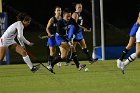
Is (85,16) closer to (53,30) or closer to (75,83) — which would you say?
(53,30)

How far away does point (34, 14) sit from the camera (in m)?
26.0

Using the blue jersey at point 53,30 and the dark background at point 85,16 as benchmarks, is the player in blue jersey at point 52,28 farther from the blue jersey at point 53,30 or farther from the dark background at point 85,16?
the dark background at point 85,16

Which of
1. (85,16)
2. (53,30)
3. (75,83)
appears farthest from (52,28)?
(85,16)

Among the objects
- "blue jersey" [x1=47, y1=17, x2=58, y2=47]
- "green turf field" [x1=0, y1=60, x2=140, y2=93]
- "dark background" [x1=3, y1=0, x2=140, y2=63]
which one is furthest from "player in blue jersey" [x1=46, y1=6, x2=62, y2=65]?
"dark background" [x1=3, y1=0, x2=140, y2=63]

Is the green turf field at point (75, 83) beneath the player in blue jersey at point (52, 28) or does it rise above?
beneath

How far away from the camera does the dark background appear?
24.2 m

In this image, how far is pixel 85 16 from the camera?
→ 82.5 ft

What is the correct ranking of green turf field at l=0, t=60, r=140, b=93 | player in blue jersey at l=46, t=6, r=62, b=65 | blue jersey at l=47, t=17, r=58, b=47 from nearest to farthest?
green turf field at l=0, t=60, r=140, b=93 < player in blue jersey at l=46, t=6, r=62, b=65 < blue jersey at l=47, t=17, r=58, b=47

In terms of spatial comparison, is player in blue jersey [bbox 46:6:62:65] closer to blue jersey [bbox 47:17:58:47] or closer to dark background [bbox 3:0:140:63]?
blue jersey [bbox 47:17:58:47]

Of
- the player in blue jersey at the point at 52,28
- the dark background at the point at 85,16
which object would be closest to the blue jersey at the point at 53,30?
the player in blue jersey at the point at 52,28

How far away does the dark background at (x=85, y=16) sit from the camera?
2422cm

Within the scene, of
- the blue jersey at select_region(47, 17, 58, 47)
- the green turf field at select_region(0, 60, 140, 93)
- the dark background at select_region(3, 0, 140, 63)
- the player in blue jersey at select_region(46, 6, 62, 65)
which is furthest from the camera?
the dark background at select_region(3, 0, 140, 63)

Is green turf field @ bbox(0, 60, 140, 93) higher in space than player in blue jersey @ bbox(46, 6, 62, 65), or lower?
lower

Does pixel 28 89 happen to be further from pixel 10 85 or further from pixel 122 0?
pixel 122 0
